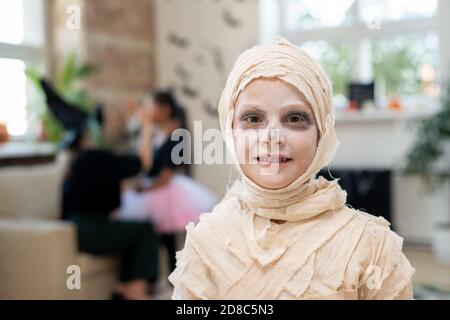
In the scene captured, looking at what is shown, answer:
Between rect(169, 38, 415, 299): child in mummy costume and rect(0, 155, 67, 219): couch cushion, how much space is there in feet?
6.80

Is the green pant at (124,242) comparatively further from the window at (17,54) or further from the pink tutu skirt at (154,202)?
the window at (17,54)

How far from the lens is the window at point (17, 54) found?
1.47m

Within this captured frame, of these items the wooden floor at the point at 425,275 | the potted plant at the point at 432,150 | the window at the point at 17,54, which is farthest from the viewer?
the potted plant at the point at 432,150

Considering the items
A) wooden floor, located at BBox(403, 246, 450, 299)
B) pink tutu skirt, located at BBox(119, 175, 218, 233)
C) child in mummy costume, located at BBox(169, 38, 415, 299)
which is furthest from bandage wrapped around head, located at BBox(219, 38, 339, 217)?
pink tutu skirt, located at BBox(119, 175, 218, 233)

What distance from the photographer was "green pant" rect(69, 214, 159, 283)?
2.11m

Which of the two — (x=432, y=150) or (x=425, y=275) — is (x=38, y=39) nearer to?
(x=432, y=150)

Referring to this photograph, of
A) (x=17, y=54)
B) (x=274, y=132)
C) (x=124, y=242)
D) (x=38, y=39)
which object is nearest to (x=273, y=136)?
(x=274, y=132)

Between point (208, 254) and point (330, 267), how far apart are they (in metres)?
0.10

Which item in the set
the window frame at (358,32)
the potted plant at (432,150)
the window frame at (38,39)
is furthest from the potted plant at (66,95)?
the window frame at (358,32)

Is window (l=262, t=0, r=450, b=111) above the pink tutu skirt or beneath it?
above

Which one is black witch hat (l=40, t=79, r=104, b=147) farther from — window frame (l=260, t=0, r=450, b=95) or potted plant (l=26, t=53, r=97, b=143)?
potted plant (l=26, t=53, r=97, b=143)

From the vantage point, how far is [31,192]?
8.00 ft

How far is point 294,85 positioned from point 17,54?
2.11 meters
